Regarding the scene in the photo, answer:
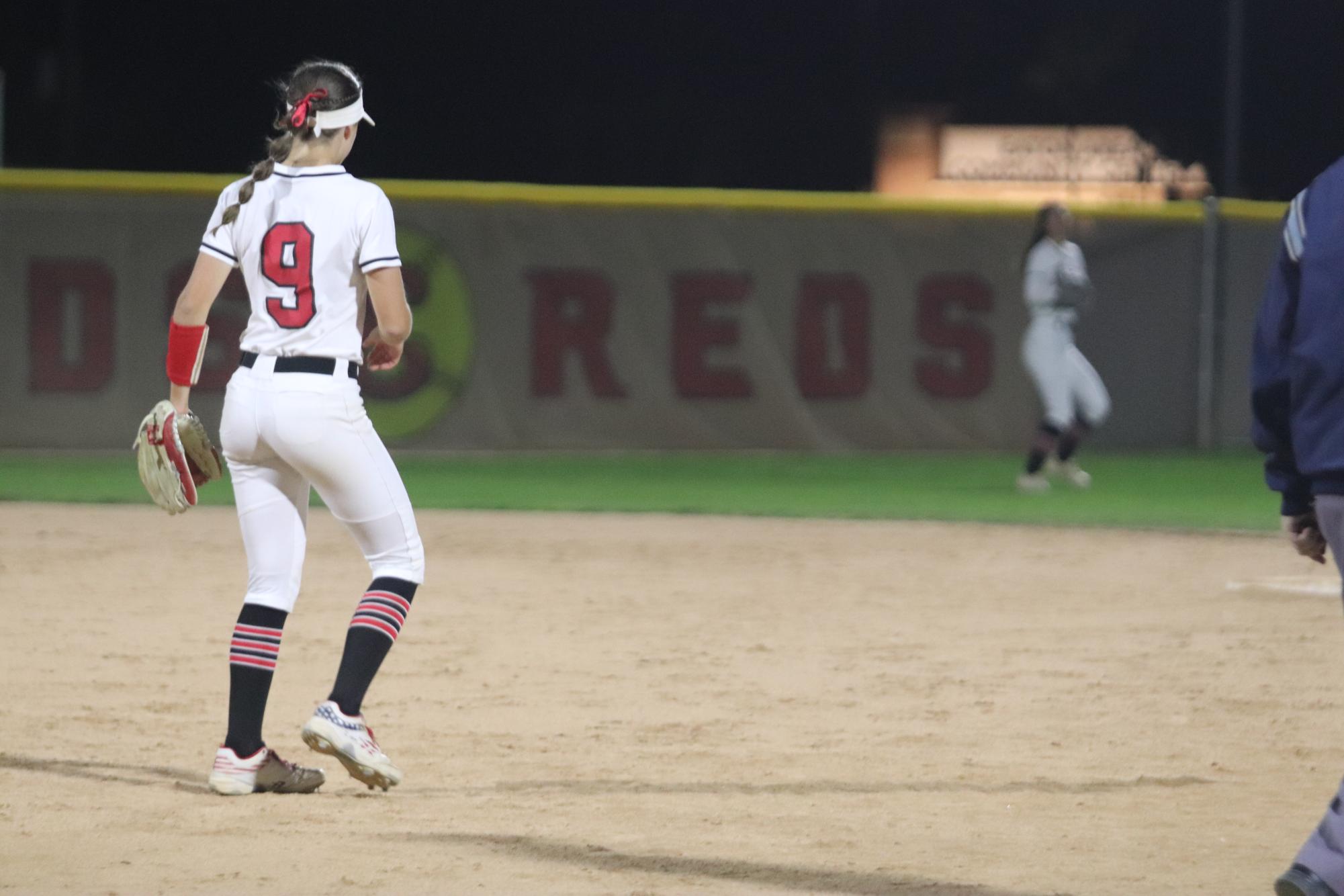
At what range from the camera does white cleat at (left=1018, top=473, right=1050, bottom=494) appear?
1441 cm

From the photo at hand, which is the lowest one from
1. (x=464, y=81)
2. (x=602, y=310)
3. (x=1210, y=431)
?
(x=1210, y=431)

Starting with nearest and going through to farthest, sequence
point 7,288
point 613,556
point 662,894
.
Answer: point 662,894
point 613,556
point 7,288

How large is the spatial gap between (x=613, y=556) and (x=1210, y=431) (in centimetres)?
1007

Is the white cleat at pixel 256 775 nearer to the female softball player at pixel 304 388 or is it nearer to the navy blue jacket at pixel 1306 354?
the female softball player at pixel 304 388

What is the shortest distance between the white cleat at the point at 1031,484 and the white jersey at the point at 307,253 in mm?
9937

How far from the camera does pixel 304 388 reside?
16.3 feet

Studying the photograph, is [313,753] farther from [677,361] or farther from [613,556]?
[677,361]

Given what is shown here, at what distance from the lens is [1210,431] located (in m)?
19.0

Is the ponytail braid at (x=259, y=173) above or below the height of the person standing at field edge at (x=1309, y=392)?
above

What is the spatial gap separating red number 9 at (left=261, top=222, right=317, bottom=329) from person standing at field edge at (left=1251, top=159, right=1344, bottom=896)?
93.1 inches

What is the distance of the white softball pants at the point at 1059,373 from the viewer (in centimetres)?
1422

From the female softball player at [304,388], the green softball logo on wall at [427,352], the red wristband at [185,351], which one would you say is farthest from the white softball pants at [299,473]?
the green softball logo on wall at [427,352]

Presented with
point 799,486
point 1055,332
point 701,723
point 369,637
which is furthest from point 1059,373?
point 369,637

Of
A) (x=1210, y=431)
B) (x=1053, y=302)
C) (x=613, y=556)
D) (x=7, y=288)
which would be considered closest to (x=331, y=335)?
(x=613, y=556)
